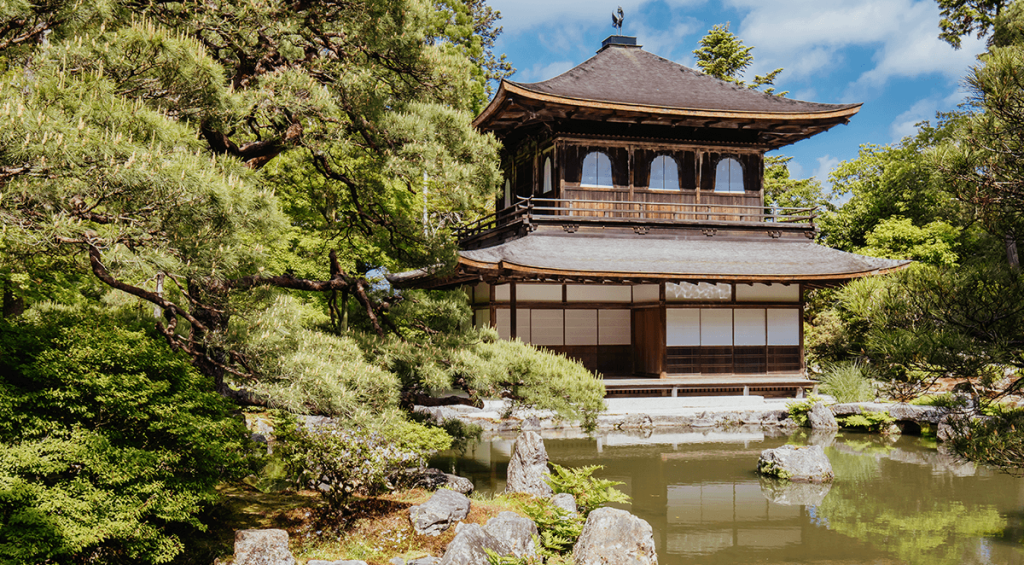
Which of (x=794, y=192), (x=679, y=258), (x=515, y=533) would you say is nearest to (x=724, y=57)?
(x=794, y=192)

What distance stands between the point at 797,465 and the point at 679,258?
678cm

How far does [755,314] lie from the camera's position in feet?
54.5

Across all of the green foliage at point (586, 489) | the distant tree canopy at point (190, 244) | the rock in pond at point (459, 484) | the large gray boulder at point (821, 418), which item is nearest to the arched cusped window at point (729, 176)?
the large gray boulder at point (821, 418)

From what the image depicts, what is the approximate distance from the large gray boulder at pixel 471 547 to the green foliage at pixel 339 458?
115 cm

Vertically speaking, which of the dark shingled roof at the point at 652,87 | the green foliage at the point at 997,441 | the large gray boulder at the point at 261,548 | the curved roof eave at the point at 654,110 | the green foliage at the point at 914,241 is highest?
the dark shingled roof at the point at 652,87

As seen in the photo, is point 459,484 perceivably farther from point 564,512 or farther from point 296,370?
point 296,370

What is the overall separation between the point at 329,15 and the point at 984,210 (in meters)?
6.30

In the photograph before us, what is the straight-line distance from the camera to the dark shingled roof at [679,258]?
14.5 metres

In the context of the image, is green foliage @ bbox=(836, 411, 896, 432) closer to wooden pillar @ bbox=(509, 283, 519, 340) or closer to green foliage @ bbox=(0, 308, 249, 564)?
wooden pillar @ bbox=(509, 283, 519, 340)

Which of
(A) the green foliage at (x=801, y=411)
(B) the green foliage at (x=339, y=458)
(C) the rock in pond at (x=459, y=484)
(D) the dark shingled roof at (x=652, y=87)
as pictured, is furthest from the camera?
(D) the dark shingled roof at (x=652, y=87)

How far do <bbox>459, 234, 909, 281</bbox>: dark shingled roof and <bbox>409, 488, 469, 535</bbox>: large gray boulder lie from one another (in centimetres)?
704

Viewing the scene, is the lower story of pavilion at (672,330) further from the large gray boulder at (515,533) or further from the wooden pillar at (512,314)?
the large gray boulder at (515,533)

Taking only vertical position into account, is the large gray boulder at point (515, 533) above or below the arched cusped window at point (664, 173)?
below

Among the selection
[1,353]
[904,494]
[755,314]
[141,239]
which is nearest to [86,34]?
[141,239]
